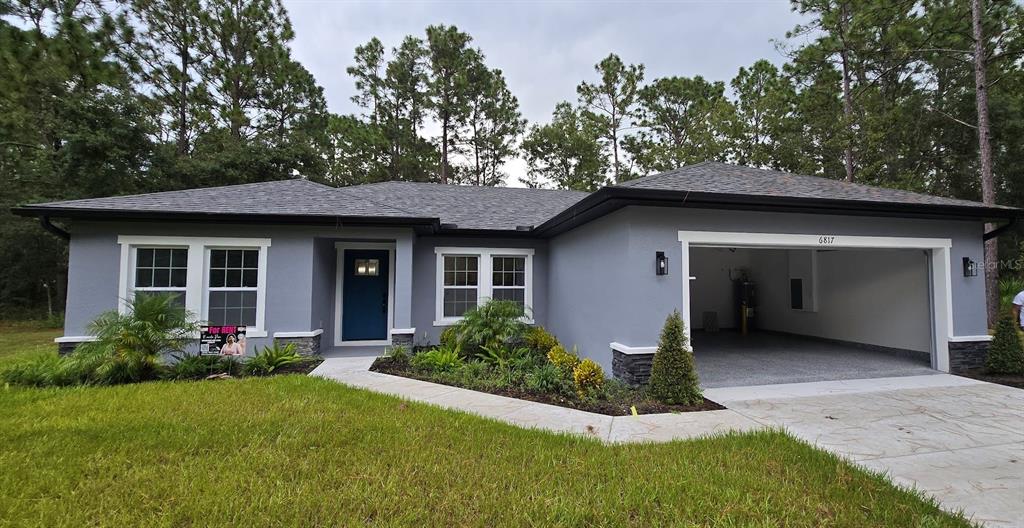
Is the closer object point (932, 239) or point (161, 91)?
point (932, 239)

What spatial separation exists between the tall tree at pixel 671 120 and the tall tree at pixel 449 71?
29.5ft

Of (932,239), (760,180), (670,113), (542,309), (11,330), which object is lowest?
(11,330)

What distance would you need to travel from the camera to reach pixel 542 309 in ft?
31.7

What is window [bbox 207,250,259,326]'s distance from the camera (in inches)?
295

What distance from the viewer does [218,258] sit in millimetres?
7566

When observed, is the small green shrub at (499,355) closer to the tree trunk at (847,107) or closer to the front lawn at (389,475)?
the front lawn at (389,475)

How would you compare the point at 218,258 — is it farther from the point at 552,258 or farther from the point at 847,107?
the point at 847,107

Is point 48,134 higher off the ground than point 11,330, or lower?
higher

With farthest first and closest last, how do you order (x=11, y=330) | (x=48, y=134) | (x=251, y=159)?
(x=251, y=159)
(x=48, y=134)
(x=11, y=330)

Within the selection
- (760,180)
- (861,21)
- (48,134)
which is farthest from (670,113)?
(48,134)

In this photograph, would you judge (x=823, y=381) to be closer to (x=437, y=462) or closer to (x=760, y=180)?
(x=760, y=180)

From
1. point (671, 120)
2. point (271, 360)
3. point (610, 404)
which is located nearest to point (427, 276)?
point (271, 360)

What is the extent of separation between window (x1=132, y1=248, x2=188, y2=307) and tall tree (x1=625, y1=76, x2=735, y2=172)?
63.4 feet

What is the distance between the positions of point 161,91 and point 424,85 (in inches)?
418
